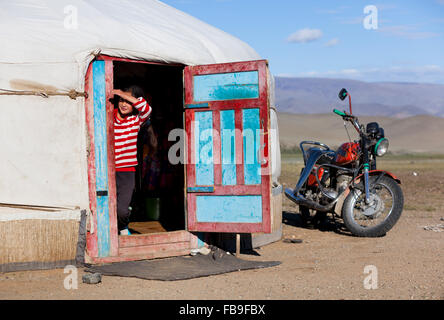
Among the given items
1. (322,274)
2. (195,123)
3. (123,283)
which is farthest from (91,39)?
(322,274)

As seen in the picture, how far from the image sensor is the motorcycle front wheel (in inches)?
259

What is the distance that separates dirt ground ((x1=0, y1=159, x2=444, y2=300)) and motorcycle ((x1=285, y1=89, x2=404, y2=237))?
0.77ft

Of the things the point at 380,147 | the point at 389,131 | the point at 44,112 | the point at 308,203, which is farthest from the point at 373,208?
the point at 389,131

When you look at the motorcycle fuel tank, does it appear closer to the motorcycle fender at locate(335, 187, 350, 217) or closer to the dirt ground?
the motorcycle fender at locate(335, 187, 350, 217)

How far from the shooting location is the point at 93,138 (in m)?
5.34

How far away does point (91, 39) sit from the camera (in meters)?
5.30

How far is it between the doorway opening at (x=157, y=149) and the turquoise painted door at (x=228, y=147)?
1.74 metres

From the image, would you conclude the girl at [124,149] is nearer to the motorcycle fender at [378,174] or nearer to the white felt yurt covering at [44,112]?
the white felt yurt covering at [44,112]

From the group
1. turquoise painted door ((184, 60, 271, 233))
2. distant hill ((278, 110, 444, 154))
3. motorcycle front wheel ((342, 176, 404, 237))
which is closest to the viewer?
turquoise painted door ((184, 60, 271, 233))

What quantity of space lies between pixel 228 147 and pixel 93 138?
1169 millimetres

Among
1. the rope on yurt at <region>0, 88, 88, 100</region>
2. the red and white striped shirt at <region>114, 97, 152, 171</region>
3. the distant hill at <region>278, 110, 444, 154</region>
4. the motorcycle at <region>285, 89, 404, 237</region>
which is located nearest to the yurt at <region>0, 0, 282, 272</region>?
the rope on yurt at <region>0, 88, 88, 100</region>

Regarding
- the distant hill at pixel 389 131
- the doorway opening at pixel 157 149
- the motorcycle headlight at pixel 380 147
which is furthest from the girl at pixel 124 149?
the distant hill at pixel 389 131

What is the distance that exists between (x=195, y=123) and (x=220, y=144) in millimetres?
303
